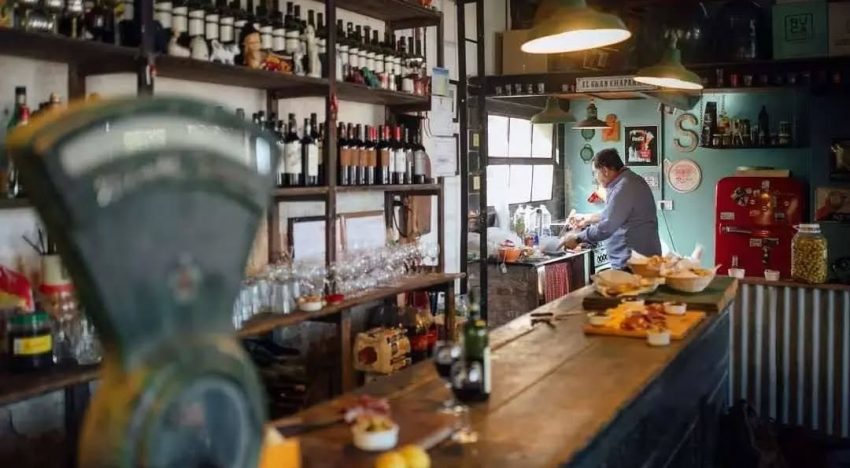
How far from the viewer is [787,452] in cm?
432

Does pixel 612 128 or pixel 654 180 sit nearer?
pixel 654 180

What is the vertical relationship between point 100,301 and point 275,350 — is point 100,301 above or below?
above

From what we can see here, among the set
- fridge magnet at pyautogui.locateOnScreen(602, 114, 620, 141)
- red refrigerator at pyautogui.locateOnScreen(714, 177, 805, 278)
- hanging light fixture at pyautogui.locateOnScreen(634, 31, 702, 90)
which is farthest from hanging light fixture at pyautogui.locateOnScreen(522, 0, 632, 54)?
fridge magnet at pyautogui.locateOnScreen(602, 114, 620, 141)

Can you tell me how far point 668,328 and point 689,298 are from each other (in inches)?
29.4

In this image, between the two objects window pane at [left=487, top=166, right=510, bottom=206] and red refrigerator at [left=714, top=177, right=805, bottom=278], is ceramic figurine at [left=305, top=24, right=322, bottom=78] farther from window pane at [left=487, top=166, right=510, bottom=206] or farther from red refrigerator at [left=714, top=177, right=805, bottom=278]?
red refrigerator at [left=714, top=177, right=805, bottom=278]

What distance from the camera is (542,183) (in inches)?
355

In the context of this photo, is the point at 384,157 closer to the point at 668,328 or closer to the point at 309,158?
the point at 309,158

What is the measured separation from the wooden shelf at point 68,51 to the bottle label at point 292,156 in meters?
0.96

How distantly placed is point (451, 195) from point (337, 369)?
233 cm

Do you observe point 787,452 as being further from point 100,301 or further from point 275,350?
point 100,301

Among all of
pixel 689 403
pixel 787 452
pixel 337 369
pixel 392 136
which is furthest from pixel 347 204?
pixel 787 452

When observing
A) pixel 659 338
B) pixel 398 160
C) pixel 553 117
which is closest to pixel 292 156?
pixel 398 160

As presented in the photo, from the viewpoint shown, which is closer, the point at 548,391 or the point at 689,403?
the point at 548,391

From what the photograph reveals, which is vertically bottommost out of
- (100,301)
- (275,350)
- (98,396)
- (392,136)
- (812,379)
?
(812,379)
